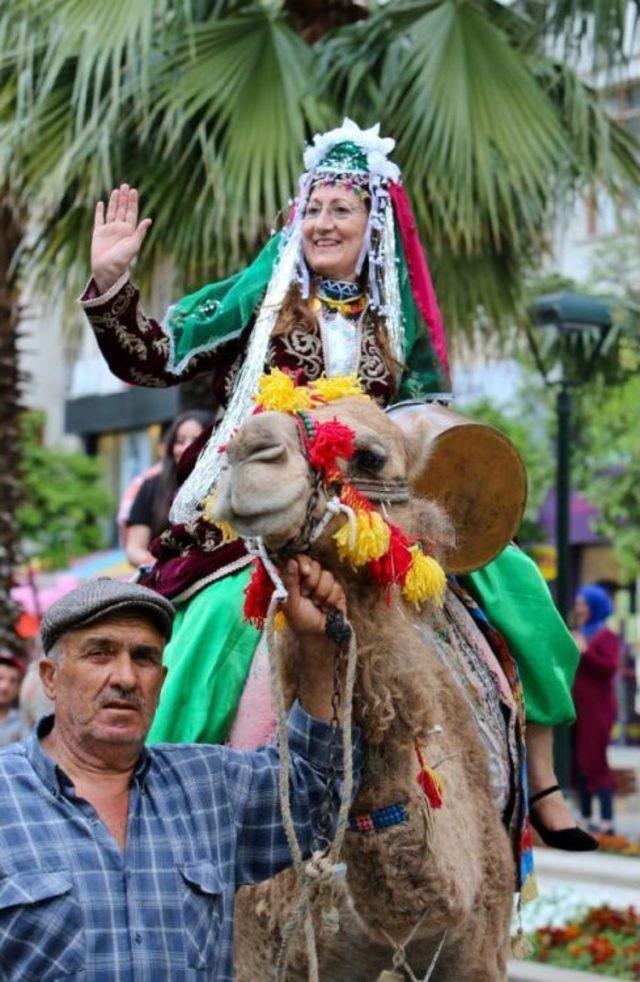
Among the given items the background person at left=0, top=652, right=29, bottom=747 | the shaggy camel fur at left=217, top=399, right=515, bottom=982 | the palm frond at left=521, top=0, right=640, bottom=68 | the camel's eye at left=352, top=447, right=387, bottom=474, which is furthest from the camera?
the palm frond at left=521, top=0, right=640, bottom=68

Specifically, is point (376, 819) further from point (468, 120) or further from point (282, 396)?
point (468, 120)

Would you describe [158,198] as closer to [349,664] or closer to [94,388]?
[349,664]

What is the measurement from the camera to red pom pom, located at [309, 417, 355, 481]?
3689 millimetres

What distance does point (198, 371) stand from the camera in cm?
535

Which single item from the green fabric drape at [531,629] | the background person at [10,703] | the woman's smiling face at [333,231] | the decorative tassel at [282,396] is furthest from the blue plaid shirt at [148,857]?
the background person at [10,703]

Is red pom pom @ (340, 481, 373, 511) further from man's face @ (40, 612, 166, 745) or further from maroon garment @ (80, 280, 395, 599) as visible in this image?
maroon garment @ (80, 280, 395, 599)

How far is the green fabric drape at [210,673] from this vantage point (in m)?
5.02

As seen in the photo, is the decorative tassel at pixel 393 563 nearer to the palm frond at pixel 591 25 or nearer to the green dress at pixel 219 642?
the green dress at pixel 219 642

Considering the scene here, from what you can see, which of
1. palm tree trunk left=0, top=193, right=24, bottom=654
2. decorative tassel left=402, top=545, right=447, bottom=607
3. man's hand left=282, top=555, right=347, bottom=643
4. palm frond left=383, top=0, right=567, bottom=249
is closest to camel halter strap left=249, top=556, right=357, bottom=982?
→ man's hand left=282, top=555, right=347, bottom=643

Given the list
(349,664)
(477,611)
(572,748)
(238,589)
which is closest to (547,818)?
(477,611)

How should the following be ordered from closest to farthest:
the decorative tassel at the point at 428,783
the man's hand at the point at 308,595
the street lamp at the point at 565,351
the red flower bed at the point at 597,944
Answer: the man's hand at the point at 308,595
the decorative tassel at the point at 428,783
the red flower bed at the point at 597,944
the street lamp at the point at 565,351

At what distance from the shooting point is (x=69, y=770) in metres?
3.80

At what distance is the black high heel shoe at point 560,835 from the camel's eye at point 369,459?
1.99 meters

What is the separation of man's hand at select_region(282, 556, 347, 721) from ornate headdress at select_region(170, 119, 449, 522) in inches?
53.2
